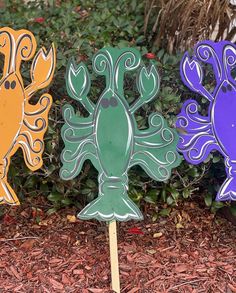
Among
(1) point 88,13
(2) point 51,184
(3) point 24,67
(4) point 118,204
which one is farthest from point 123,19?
(4) point 118,204

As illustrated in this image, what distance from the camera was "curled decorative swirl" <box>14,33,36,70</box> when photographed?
3062mm

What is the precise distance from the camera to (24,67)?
362cm

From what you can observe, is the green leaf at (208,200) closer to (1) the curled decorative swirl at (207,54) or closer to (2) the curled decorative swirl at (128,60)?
(1) the curled decorative swirl at (207,54)

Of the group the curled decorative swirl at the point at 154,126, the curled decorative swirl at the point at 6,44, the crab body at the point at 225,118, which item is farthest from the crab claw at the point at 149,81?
the curled decorative swirl at the point at 6,44

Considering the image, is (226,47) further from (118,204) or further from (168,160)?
(118,204)

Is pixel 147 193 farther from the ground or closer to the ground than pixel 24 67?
closer to the ground

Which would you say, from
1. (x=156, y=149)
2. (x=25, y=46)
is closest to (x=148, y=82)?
(x=156, y=149)

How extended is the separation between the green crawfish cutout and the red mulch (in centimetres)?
45

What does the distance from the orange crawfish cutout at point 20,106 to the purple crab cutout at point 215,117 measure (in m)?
0.83

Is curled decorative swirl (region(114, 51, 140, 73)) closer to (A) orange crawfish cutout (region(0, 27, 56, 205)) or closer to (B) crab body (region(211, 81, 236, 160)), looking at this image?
(A) orange crawfish cutout (region(0, 27, 56, 205))

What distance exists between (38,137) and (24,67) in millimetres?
739

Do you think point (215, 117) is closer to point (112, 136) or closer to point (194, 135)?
point (194, 135)

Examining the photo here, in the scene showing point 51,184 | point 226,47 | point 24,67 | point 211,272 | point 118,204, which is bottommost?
point 211,272

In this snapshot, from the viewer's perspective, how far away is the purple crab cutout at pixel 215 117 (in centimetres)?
315
